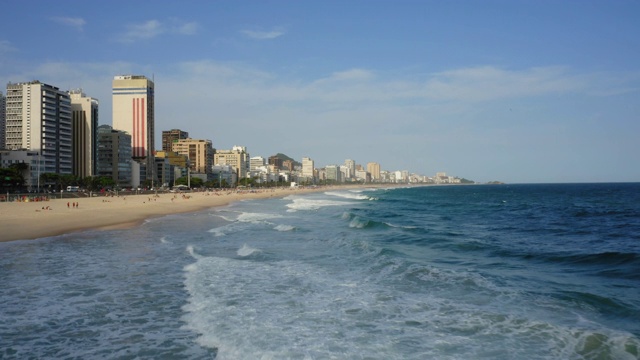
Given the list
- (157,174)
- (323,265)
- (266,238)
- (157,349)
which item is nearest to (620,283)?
(323,265)

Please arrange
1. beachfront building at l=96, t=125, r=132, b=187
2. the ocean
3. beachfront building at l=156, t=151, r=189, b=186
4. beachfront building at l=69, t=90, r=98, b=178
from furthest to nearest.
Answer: beachfront building at l=156, t=151, r=189, b=186, beachfront building at l=96, t=125, r=132, b=187, beachfront building at l=69, t=90, r=98, b=178, the ocean

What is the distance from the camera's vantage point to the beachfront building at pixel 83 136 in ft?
391

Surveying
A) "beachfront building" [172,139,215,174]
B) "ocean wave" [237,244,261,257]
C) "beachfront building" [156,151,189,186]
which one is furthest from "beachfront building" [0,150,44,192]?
"ocean wave" [237,244,261,257]

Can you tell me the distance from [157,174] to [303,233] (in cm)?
13815

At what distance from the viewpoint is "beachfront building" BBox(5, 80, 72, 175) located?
105688 mm

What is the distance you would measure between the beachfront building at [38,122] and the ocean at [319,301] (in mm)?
98899

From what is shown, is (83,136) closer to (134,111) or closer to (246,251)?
(134,111)

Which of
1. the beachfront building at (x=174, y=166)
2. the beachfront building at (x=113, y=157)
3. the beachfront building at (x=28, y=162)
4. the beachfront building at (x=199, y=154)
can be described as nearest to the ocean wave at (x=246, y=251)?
the beachfront building at (x=28, y=162)

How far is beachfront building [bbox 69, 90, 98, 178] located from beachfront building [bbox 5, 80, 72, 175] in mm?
6721

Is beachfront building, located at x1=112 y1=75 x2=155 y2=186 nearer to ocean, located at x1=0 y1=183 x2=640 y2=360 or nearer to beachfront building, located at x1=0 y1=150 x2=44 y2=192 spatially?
beachfront building, located at x1=0 y1=150 x2=44 y2=192

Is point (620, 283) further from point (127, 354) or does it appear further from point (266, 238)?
point (266, 238)

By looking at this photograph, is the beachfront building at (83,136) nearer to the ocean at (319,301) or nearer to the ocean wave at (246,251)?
the ocean at (319,301)

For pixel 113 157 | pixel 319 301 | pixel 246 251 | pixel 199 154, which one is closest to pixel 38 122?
pixel 113 157

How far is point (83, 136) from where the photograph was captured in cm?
11988
